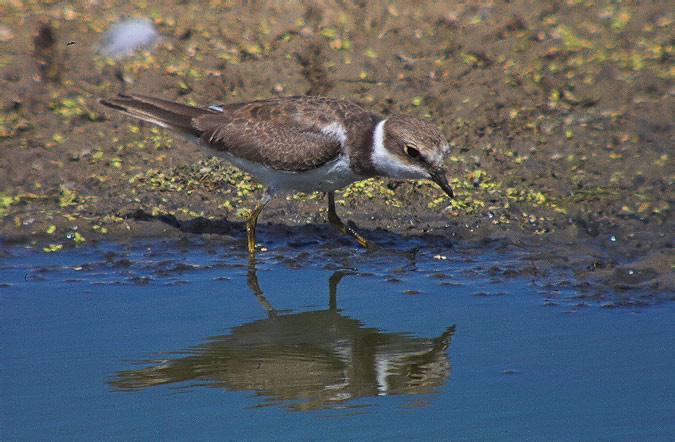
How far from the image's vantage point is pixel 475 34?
10.7 meters

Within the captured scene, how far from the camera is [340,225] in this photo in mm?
7875

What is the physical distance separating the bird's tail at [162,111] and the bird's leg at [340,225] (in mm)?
1340

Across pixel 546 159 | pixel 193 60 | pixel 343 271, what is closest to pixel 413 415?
pixel 343 271

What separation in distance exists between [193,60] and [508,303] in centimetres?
560

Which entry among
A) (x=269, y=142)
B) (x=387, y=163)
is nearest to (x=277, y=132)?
(x=269, y=142)

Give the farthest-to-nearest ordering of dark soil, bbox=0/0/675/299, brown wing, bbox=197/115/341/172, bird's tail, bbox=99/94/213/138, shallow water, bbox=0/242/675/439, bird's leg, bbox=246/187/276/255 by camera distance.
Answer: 1. dark soil, bbox=0/0/675/299
2. bird's tail, bbox=99/94/213/138
3. bird's leg, bbox=246/187/276/255
4. brown wing, bbox=197/115/341/172
5. shallow water, bbox=0/242/675/439

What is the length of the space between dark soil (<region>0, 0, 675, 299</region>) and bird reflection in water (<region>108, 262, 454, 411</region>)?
202 centimetres

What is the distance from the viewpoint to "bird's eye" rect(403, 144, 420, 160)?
6934 mm

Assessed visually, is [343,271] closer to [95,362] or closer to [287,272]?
[287,272]

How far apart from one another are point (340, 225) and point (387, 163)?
3.48 ft

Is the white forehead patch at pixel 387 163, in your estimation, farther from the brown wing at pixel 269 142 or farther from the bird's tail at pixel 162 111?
the bird's tail at pixel 162 111

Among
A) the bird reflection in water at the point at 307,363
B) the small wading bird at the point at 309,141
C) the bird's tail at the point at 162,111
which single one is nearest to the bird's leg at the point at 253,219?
the small wading bird at the point at 309,141

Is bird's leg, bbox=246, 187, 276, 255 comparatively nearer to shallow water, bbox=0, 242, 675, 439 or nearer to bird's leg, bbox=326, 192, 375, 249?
shallow water, bbox=0, 242, 675, 439

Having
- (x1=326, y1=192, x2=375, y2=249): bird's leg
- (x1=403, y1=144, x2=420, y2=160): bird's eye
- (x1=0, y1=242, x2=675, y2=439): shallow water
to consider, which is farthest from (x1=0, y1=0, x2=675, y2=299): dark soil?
(x1=403, y1=144, x2=420, y2=160): bird's eye
